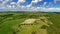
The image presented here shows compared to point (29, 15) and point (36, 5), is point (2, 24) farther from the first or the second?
point (36, 5)

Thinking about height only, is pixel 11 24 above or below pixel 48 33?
above

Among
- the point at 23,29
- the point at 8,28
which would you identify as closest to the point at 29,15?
the point at 23,29

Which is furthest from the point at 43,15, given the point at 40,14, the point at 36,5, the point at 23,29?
the point at 23,29

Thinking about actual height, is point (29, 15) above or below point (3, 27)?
above

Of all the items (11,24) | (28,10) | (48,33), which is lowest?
(48,33)

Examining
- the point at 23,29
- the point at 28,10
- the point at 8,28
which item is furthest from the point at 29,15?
the point at 8,28

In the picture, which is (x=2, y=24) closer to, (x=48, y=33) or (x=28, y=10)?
(x=28, y=10)
